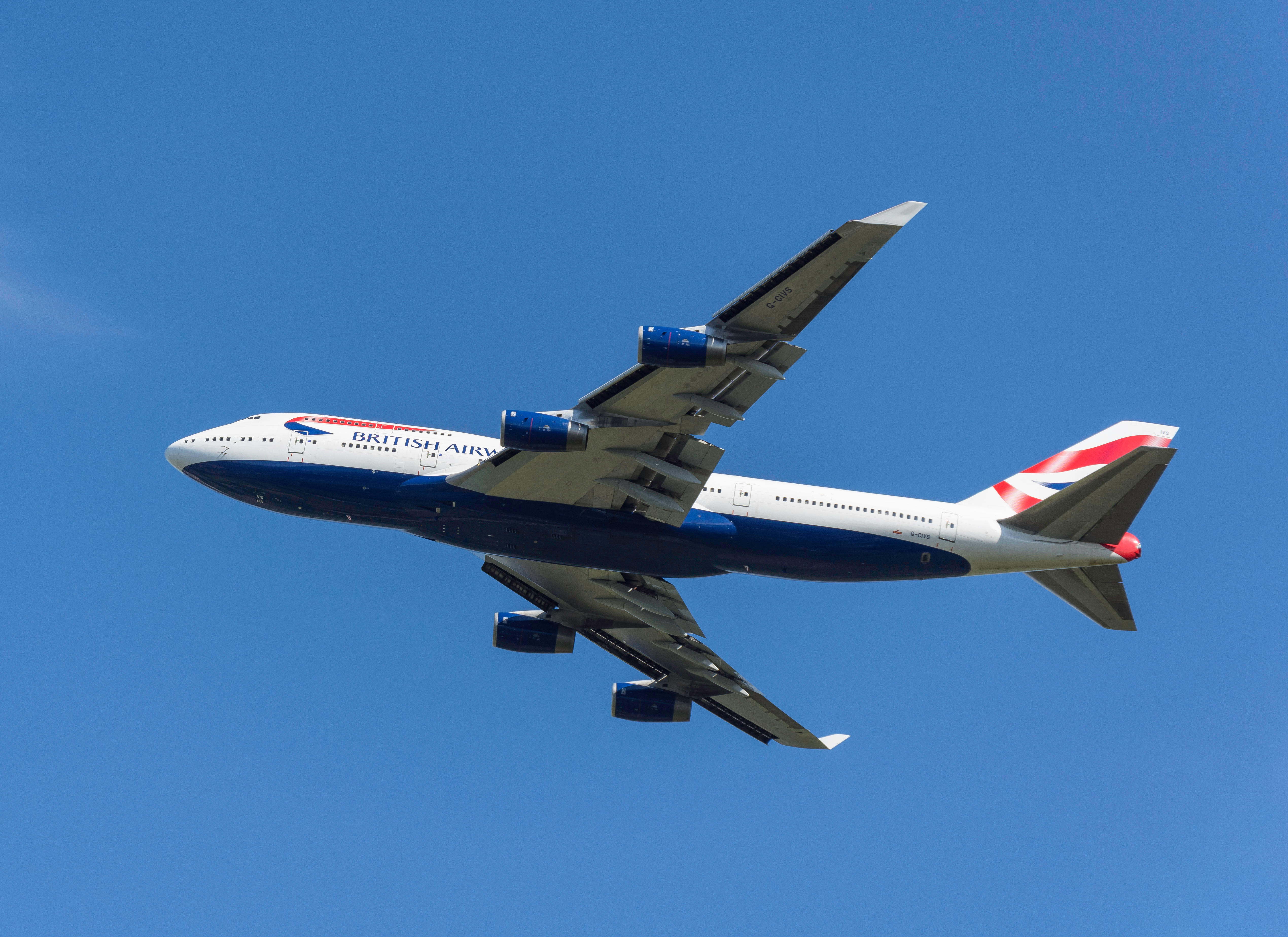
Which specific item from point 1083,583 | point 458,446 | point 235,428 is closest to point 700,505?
point 458,446

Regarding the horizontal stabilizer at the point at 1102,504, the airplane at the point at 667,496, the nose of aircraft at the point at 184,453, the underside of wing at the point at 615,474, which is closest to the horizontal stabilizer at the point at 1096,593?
the airplane at the point at 667,496

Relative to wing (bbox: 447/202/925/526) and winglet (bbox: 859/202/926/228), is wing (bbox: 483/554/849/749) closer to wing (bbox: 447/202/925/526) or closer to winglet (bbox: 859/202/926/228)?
wing (bbox: 447/202/925/526)

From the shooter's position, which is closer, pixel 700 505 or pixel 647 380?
pixel 647 380

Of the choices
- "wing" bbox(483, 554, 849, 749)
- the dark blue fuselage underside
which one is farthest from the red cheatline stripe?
"wing" bbox(483, 554, 849, 749)

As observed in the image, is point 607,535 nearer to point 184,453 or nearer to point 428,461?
point 428,461

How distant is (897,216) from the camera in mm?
26344

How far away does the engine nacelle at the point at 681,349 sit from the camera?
28969mm

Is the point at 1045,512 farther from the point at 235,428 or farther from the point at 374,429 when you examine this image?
the point at 235,428

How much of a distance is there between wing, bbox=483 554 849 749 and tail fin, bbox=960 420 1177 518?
10.8 metres

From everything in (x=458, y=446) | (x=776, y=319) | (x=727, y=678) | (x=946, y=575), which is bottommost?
(x=727, y=678)

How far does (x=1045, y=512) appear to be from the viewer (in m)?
34.3

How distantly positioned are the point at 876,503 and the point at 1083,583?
7.25 metres

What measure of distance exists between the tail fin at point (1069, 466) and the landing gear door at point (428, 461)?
17346 mm

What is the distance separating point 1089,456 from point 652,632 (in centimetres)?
1685
